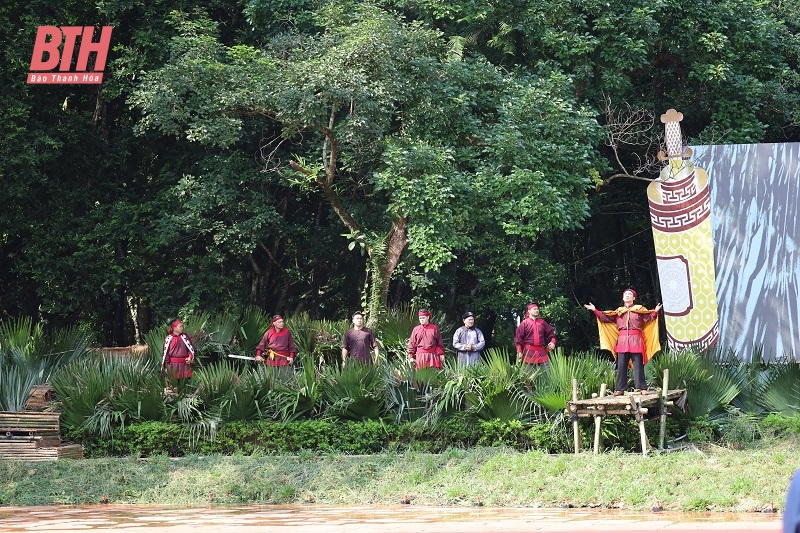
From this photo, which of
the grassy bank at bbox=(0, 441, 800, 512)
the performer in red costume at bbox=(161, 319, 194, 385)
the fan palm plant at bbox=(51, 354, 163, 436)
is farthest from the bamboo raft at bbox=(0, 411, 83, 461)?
the performer in red costume at bbox=(161, 319, 194, 385)

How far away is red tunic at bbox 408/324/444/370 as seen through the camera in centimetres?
1598

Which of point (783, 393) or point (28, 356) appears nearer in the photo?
point (783, 393)

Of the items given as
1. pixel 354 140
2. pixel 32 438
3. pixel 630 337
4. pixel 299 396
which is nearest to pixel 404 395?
pixel 299 396

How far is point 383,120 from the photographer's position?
20.3 metres

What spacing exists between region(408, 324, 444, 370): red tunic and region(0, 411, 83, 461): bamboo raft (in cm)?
478

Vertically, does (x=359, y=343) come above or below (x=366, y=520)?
above

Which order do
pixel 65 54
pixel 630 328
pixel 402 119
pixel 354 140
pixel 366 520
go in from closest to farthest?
pixel 366 520
pixel 630 328
pixel 354 140
pixel 402 119
pixel 65 54

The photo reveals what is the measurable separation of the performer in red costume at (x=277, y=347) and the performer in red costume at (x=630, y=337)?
4.68m

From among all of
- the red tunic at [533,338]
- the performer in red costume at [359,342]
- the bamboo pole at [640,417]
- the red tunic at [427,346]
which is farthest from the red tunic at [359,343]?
the bamboo pole at [640,417]

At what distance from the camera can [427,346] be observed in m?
16.0

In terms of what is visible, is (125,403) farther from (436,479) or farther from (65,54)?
(65,54)

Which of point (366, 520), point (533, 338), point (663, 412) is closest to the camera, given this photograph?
point (366, 520)

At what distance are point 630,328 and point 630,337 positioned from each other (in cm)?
16

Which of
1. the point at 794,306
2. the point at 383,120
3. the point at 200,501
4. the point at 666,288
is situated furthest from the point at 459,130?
the point at 200,501
